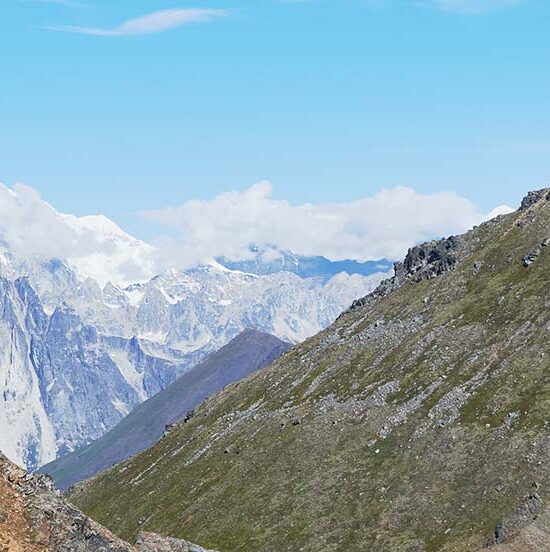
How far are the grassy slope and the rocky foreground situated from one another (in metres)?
71.1

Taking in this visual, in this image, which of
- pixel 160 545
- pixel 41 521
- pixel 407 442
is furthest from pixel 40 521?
pixel 407 442

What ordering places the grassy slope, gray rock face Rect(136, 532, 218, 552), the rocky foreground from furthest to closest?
1. the grassy slope
2. gray rock face Rect(136, 532, 218, 552)
3. the rocky foreground

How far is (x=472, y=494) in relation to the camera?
403ft

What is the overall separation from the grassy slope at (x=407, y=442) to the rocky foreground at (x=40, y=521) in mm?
71051

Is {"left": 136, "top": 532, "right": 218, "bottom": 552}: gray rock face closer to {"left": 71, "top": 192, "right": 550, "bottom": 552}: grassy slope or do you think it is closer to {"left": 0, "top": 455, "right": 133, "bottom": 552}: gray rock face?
{"left": 0, "top": 455, "right": 133, "bottom": 552}: gray rock face

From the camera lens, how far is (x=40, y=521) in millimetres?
50969

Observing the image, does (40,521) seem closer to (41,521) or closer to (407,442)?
(41,521)

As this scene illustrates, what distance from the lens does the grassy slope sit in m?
124

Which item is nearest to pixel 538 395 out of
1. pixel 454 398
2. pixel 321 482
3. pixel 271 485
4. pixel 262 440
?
pixel 454 398

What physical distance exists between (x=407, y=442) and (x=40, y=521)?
101m

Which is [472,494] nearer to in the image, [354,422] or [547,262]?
[354,422]

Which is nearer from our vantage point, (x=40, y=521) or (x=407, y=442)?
(x=40, y=521)

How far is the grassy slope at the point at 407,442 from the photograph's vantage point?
4892 inches

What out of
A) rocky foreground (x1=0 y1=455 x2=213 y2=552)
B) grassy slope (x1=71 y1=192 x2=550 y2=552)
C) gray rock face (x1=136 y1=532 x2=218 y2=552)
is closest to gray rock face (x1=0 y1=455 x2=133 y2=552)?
rocky foreground (x1=0 y1=455 x2=213 y2=552)
